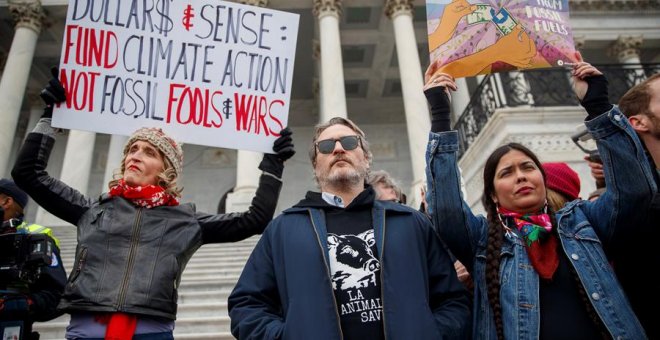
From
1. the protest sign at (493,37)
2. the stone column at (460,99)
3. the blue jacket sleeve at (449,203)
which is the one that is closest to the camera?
the blue jacket sleeve at (449,203)

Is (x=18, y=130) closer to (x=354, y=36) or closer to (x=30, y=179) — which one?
(x=354, y=36)

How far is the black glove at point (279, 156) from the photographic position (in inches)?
109

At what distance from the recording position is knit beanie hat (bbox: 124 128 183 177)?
8.30ft

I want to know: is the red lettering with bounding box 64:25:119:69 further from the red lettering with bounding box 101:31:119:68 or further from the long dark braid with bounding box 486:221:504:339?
the long dark braid with bounding box 486:221:504:339

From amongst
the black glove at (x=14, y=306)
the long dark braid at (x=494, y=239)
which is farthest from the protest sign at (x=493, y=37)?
the black glove at (x=14, y=306)

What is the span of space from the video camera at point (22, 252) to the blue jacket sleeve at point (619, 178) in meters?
3.07

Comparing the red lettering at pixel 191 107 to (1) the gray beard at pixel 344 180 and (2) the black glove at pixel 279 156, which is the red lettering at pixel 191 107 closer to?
(2) the black glove at pixel 279 156

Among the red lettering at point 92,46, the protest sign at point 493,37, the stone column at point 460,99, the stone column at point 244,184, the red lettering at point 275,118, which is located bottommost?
the red lettering at point 275,118

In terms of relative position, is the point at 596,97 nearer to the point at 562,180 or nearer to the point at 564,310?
the point at 562,180

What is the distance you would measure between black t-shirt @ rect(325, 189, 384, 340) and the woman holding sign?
0.77 m

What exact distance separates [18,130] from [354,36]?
15.9m

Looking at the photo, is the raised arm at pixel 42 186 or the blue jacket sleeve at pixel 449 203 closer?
the blue jacket sleeve at pixel 449 203

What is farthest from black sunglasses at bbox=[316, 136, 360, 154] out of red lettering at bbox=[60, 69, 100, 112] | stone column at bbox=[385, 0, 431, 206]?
stone column at bbox=[385, 0, 431, 206]

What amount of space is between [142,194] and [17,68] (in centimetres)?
Answer: 1499
